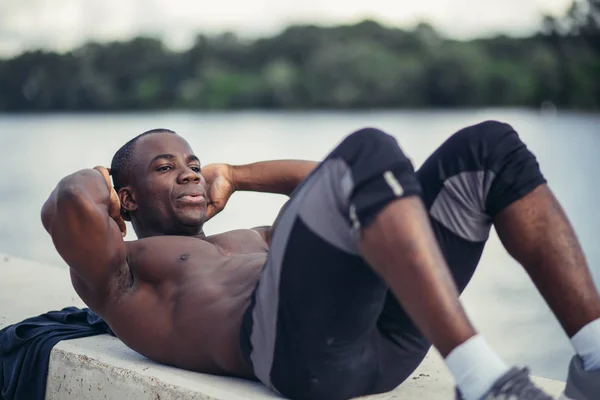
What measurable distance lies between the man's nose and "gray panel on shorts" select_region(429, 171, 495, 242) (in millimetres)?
951

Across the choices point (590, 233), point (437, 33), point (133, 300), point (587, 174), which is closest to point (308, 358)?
point (133, 300)

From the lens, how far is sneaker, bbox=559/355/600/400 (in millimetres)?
2248

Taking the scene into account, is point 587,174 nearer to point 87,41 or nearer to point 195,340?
point 195,340

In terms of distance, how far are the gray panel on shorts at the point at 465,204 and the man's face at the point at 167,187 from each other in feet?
3.11

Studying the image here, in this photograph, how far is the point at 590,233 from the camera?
30.6 feet

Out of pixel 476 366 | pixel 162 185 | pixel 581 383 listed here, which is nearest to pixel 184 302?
pixel 162 185

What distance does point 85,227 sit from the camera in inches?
97.0

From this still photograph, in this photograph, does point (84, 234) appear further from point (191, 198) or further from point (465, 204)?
point (465, 204)

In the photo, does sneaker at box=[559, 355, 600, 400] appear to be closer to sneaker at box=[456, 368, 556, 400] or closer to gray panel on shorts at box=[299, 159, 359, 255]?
sneaker at box=[456, 368, 556, 400]

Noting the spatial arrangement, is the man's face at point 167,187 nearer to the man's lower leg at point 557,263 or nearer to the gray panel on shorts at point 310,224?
the gray panel on shorts at point 310,224

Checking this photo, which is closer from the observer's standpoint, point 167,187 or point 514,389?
point 514,389

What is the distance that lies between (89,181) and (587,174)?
14697mm

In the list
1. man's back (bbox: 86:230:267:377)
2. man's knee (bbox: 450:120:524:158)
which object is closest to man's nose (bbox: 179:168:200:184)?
man's back (bbox: 86:230:267:377)

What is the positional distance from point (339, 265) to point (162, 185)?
41.7 inches
